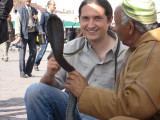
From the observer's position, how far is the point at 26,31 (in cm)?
841

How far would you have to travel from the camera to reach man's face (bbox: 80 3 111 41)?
3029 millimetres

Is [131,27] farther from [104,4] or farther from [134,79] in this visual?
[104,4]

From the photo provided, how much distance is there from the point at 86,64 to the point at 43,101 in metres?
0.52

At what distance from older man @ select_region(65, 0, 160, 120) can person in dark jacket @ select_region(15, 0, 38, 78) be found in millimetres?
6249

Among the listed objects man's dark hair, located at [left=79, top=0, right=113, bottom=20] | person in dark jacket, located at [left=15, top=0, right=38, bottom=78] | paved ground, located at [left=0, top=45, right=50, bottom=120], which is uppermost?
man's dark hair, located at [left=79, top=0, right=113, bottom=20]

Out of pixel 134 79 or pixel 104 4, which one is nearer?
pixel 134 79

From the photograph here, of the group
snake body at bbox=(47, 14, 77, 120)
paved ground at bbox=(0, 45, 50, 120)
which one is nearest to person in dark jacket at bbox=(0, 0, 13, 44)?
paved ground at bbox=(0, 45, 50, 120)

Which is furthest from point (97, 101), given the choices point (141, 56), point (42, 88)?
point (42, 88)

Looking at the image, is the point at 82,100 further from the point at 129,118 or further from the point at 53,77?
the point at 53,77

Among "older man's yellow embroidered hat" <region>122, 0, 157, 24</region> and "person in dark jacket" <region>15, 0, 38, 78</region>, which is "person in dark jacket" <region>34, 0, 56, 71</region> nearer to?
"person in dark jacket" <region>15, 0, 38, 78</region>

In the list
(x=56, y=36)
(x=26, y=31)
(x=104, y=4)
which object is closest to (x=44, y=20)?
(x=26, y=31)

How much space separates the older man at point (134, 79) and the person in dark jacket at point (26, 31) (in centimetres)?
625

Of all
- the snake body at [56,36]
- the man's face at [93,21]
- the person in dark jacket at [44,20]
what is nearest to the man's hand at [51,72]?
the snake body at [56,36]

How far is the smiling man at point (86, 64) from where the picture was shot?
2.74 metres
